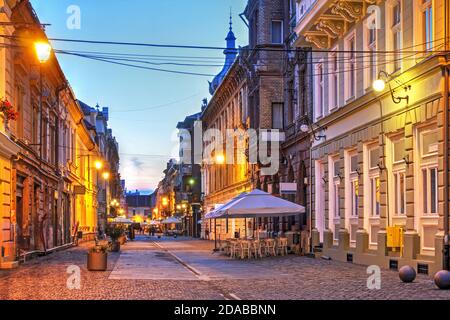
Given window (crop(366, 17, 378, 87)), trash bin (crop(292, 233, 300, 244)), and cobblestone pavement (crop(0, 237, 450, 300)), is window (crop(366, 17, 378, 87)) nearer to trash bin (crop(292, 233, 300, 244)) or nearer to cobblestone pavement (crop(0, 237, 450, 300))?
cobblestone pavement (crop(0, 237, 450, 300))

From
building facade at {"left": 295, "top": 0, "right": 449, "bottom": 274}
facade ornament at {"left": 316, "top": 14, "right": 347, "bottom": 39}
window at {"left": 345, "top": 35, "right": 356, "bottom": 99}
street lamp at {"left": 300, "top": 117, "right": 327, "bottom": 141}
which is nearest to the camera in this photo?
building facade at {"left": 295, "top": 0, "right": 449, "bottom": 274}

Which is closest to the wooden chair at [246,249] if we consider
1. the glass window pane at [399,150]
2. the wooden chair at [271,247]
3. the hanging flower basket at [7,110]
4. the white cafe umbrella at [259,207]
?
the wooden chair at [271,247]

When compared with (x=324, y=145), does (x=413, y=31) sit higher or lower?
higher

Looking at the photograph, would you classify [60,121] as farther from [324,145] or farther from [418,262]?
[418,262]

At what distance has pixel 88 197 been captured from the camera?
66.2 metres

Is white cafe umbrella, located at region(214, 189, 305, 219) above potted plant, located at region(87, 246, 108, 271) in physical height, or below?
above

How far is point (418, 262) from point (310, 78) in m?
14.5

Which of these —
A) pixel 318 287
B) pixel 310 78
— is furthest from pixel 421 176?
pixel 310 78

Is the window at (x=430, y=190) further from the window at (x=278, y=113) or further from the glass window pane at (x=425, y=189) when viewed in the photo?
the window at (x=278, y=113)

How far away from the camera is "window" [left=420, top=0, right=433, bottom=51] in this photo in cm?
2025

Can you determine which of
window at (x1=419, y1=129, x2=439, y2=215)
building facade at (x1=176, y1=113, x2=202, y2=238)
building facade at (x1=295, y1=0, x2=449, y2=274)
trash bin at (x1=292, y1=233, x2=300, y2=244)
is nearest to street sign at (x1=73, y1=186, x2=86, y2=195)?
trash bin at (x1=292, y1=233, x2=300, y2=244)

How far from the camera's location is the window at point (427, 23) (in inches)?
797

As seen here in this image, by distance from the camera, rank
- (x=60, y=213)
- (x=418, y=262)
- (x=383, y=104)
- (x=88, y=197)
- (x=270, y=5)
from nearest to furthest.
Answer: (x=418, y=262) < (x=383, y=104) < (x=60, y=213) < (x=270, y=5) < (x=88, y=197)

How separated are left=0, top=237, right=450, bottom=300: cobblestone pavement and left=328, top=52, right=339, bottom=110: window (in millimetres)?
6516
